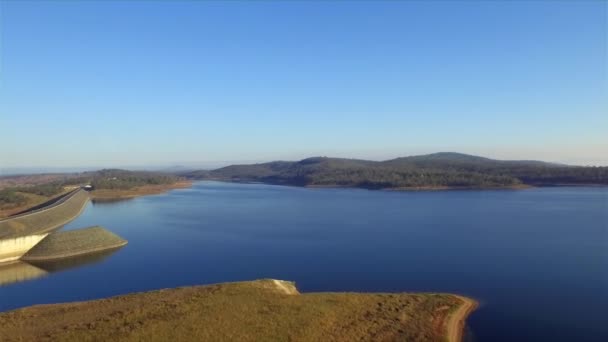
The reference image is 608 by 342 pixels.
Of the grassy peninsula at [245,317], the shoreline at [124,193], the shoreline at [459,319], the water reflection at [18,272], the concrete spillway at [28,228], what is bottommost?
the water reflection at [18,272]

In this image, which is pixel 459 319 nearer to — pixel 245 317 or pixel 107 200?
pixel 245 317

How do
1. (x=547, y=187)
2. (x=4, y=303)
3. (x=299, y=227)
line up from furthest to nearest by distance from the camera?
(x=547, y=187) < (x=299, y=227) < (x=4, y=303)

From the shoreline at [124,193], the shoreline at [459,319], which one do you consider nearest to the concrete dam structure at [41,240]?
the shoreline at [459,319]

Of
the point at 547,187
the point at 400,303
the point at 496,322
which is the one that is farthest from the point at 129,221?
the point at 547,187

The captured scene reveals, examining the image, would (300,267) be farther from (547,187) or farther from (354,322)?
(547,187)

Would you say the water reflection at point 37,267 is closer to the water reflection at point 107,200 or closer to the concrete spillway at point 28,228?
the concrete spillway at point 28,228

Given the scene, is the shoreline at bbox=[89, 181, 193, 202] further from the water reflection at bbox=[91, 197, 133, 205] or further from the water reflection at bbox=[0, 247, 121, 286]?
the water reflection at bbox=[0, 247, 121, 286]
